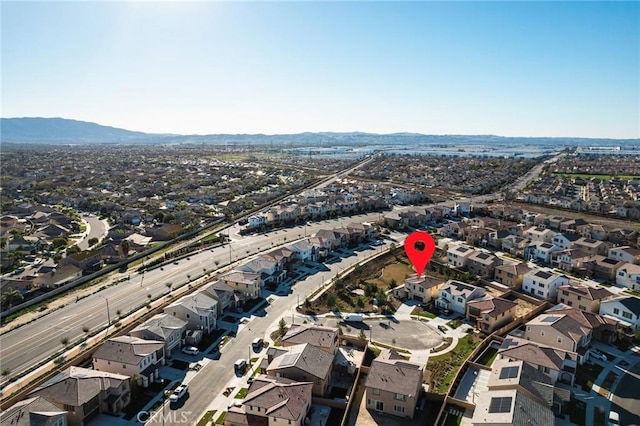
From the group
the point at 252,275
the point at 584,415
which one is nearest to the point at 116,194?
the point at 252,275

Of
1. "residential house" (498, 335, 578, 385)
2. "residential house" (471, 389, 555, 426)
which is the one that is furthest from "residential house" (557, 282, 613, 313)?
"residential house" (471, 389, 555, 426)

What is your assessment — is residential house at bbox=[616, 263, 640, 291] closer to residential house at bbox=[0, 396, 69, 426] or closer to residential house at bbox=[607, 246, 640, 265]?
residential house at bbox=[607, 246, 640, 265]

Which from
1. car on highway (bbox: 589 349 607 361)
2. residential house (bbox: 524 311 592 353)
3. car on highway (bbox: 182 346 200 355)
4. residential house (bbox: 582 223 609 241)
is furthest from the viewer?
residential house (bbox: 582 223 609 241)

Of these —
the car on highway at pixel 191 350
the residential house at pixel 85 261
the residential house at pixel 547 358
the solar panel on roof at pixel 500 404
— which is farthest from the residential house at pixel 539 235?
the residential house at pixel 85 261

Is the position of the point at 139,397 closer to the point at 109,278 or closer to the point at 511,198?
the point at 109,278

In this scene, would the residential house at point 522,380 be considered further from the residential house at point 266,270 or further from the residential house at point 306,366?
the residential house at point 266,270
